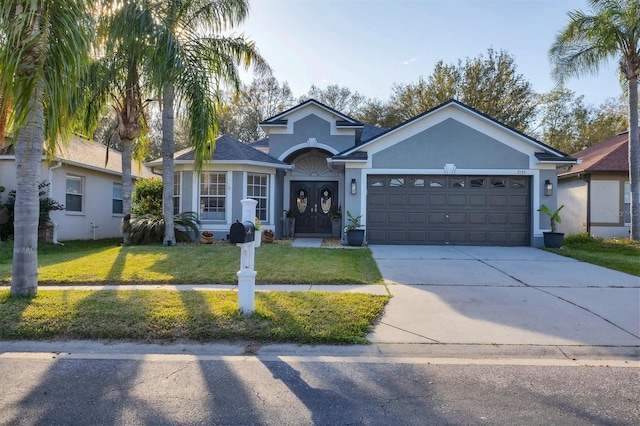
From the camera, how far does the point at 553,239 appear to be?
1243 cm

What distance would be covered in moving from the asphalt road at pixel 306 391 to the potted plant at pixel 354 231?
8511mm

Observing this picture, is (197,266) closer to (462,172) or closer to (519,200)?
(462,172)

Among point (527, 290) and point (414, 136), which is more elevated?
point (414, 136)

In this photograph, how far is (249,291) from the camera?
16.7 feet

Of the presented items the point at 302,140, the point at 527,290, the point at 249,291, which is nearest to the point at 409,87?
the point at 302,140

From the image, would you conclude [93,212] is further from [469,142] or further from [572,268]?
[572,268]

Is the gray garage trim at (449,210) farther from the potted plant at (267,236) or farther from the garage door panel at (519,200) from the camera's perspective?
the potted plant at (267,236)

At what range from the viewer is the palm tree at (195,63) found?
9188mm

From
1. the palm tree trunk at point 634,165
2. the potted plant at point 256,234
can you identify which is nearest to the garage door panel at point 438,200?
the potted plant at point 256,234

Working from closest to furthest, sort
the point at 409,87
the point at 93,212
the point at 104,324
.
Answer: the point at 104,324
the point at 93,212
the point at 409,87

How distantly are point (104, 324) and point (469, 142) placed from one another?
38.9 feet

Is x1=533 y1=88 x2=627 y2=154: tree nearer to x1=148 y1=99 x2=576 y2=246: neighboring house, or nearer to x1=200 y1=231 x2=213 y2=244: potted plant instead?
x1=148 y1=99 x2=576 y2=246: neighboring house

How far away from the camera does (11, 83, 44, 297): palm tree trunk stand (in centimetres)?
547

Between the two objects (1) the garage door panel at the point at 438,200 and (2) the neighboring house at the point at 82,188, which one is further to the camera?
(2) the neighboring house at the point at 82,188
